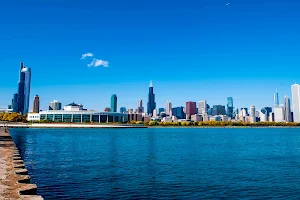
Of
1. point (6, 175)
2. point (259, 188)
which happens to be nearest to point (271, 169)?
point (259, 188)

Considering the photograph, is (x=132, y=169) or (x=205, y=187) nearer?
(x=205, y=187)

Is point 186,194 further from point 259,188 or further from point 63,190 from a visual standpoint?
point 63,190

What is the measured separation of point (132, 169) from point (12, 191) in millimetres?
20677

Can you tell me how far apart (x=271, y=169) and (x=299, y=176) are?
206 inches

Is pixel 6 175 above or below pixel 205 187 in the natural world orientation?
above

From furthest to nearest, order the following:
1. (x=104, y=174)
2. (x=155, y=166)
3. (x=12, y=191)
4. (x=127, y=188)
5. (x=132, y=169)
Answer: (x=155, y=166), (x=132, y=169), (x=104, y=174), (x=127, y=188), (x=12, y=191)

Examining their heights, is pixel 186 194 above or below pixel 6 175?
below

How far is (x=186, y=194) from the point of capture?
1040 inches

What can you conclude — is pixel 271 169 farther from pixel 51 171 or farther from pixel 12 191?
pixel 12 191

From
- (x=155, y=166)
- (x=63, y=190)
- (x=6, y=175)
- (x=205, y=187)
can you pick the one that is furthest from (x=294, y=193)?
(x=6, y=175)

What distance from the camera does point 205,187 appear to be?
29.3 meters

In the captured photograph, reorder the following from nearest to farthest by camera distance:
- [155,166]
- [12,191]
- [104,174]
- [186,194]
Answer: [12,191]
[186,194]
[104,174]
[155,166]

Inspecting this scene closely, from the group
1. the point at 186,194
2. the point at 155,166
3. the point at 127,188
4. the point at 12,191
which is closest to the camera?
the point at 12,191

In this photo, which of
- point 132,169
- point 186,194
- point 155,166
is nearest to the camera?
point 186,194
